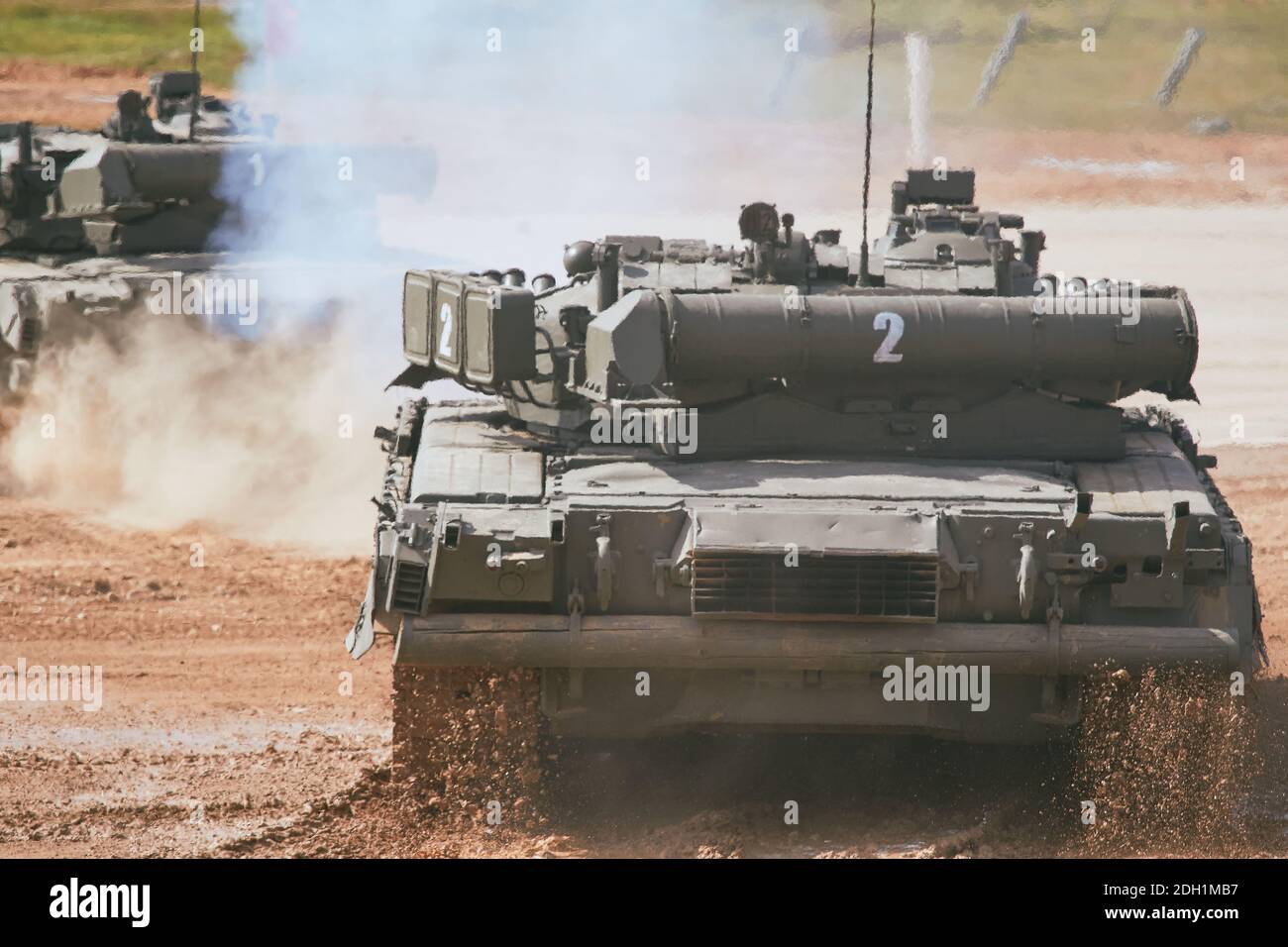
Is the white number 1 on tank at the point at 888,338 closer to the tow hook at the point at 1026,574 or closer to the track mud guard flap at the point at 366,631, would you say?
the tow hook at the point at 1026,574

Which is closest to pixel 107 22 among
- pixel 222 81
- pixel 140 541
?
pixel 222 81

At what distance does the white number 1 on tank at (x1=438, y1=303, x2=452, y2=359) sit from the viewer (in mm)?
12336

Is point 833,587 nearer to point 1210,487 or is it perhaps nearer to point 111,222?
point 1210,487

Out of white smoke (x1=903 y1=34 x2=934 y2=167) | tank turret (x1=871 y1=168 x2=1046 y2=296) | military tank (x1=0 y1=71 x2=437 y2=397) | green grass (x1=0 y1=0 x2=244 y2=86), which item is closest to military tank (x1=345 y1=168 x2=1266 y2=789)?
tank turret (x1=871 y1=168 x2=1046 y2=296)

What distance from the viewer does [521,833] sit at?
1112 cm

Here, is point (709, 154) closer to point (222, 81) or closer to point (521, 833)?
point (222, 81)

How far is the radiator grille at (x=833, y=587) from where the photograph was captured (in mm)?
10680

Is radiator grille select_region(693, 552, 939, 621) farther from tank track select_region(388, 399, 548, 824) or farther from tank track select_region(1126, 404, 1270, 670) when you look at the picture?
tank track select_region(1126, 404, 1270, 670)

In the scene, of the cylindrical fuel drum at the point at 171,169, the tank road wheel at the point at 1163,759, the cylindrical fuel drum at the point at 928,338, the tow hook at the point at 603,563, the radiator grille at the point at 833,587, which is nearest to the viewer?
the radiator grille at the point at 833,587

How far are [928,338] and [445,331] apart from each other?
8.07ft

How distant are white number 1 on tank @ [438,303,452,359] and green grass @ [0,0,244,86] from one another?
50.8 feet

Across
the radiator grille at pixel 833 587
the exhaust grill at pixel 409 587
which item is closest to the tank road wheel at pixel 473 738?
the exhaust grill at pixel 409 587

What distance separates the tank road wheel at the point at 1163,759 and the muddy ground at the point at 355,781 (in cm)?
9

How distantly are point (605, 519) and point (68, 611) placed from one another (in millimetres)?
5245
